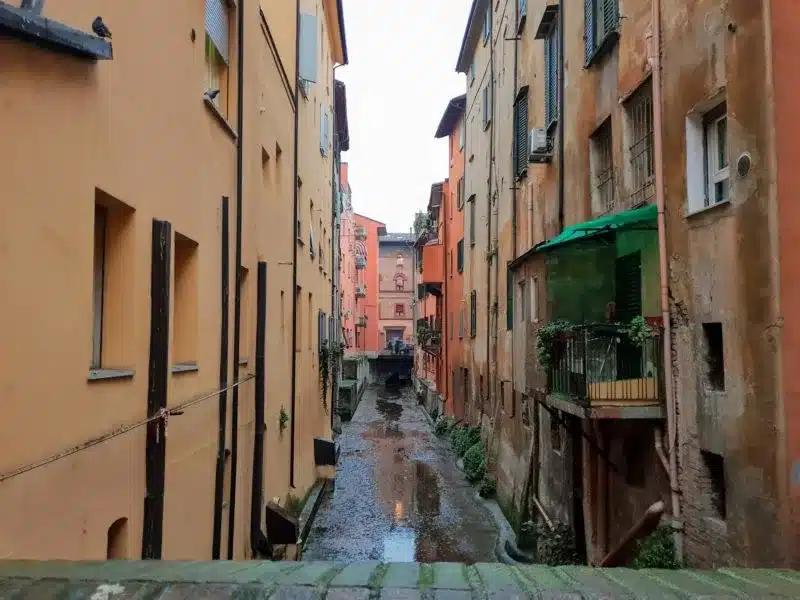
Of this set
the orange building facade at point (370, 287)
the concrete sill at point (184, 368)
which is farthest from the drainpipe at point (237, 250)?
the orange building facade at point (370, 287)

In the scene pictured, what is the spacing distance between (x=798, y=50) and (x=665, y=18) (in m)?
2.57

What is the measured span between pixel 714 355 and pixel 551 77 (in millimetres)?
8445

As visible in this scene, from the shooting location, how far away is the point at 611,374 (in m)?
8.77

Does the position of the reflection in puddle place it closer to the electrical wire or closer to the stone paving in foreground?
the electrical wire

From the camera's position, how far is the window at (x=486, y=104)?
23.1 m

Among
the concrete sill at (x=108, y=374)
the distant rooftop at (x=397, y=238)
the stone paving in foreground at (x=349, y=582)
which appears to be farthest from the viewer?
the distant rooftop at (x=397, y=238)

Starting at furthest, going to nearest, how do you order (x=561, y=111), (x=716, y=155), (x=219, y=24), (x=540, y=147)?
1. (x=540, y=147)
2. (x=561, y=111)
3. (x=219, y=24)
4. (x=716, y=155)

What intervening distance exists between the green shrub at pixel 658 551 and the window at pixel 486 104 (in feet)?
55.3

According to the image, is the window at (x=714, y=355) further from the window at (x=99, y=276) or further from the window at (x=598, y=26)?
the window at (x=99, y=276)

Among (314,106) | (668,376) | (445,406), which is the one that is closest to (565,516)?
(668,376)

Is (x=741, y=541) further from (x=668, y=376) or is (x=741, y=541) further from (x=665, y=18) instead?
(x=665, y=18)

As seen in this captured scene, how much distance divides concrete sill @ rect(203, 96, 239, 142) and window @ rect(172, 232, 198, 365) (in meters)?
1.56

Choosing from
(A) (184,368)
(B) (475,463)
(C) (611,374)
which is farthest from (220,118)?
(B) (475,463)

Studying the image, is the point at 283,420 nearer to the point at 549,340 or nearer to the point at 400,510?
the point at 400,510
